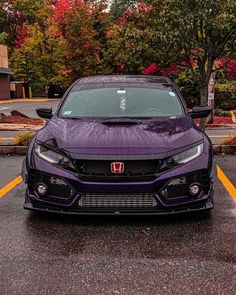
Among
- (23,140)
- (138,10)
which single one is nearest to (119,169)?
(23,140)

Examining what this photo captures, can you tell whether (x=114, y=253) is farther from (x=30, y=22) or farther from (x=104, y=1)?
(x=30, y=22)

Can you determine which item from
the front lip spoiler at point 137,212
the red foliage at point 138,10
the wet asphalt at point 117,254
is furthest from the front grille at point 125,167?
the red foliage at point 138,10

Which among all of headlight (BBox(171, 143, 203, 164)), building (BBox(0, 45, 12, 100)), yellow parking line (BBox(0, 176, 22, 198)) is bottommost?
building (BBox(0, 45, 12, 100))

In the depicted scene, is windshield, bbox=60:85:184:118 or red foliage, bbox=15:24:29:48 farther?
red foliage, bbox=15:24:29:48

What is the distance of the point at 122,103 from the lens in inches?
221

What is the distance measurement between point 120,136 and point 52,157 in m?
Answer: 0.72

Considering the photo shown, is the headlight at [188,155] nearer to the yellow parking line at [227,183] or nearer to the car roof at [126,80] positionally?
the yellow parking line at [227,183]

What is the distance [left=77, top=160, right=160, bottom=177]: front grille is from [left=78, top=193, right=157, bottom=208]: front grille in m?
0.20

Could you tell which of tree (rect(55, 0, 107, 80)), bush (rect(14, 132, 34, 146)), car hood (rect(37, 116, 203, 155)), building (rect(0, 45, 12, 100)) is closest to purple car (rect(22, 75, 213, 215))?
car hood (rect(37, 116, 203, 155))

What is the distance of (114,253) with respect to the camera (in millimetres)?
3799

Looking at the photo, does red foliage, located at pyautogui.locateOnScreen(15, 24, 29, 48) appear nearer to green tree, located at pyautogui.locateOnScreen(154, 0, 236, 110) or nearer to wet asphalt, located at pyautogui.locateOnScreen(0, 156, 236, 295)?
green tree, located at pyautogui.locateOnScreen(154, 0, 236, 110)

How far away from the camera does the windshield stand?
5426 mm

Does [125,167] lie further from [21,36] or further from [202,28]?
[21,36]

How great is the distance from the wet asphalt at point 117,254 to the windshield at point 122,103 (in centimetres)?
132
